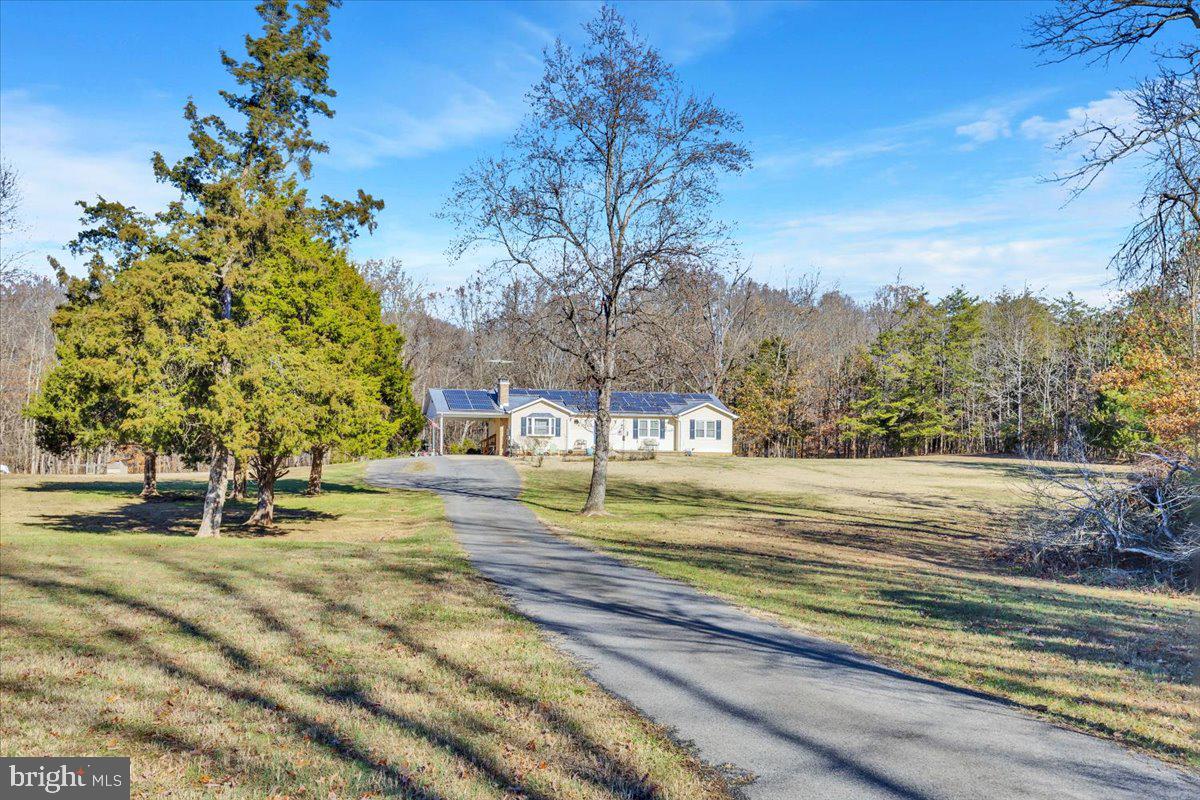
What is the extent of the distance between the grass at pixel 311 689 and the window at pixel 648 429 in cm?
3990

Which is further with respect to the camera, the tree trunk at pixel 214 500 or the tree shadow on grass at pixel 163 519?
the tree shadow on grass at pixel 163 519

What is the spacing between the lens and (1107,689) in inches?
263

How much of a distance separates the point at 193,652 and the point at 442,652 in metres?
2.75

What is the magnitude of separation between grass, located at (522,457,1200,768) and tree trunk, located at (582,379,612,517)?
0.69 metres

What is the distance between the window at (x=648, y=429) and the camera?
5381cm

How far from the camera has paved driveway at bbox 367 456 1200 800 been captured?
4.73 metres

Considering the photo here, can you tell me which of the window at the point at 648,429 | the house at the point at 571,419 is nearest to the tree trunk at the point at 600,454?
the house at the point at 571,419

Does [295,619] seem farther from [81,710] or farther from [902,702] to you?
[902,702]

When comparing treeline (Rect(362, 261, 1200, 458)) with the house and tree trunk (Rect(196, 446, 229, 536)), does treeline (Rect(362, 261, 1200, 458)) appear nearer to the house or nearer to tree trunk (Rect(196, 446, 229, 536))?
the house

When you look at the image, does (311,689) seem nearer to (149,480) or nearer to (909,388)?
(149,480)

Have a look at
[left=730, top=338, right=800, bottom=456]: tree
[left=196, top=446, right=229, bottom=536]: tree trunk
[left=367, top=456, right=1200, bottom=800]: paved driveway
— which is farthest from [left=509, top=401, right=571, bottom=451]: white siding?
[left=367, top=456, right=1200, bottom=800]: paved driveway

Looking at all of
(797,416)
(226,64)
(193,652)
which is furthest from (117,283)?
(797,416)

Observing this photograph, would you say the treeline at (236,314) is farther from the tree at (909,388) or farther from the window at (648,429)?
the tree at (909,388)

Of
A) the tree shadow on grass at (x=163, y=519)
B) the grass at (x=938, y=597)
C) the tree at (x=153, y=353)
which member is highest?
the tree at (x=153, y=353)
